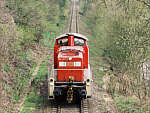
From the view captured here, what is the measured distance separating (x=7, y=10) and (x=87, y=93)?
12169mm

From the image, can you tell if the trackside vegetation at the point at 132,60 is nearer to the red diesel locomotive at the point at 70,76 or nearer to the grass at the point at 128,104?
the grass at the point at 128,104

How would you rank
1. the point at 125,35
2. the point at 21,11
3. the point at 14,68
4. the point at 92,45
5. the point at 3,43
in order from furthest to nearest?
the point at 92,45 → the point at 21,11 → the point at 125,35 → the point at 14,68 → the point at 3,43

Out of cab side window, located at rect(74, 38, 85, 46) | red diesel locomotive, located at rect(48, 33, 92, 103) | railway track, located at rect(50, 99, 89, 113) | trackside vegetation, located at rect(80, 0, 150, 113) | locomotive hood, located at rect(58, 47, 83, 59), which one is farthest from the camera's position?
cab side window, located at rect(74, 38, 85, 46)

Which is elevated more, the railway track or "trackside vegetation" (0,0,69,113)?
"trackside vegetation" (0,0,69,113)

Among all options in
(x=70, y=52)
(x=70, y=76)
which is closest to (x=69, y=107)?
(x=70, y=76)

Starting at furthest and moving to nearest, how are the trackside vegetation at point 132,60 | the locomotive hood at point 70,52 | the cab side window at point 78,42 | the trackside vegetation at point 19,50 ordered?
the cab side window at point 78,42, the trackside vegetation at point 19,50, the trackside vegetation at point 132,60, the locomotive hood at point 70,52

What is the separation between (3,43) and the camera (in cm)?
1698

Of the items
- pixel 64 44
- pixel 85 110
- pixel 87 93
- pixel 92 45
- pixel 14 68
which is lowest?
pixel 85 110

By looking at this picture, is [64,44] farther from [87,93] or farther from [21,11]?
[21,11]

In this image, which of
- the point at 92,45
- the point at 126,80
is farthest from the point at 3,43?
the point at 92,45

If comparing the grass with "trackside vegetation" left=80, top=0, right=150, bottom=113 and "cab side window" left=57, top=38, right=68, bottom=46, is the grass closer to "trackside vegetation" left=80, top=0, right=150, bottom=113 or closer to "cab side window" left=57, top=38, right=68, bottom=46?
"trackside vegetation" left=80, top=0, right=150, bottom=113

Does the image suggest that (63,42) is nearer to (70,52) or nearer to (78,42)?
(78,42)

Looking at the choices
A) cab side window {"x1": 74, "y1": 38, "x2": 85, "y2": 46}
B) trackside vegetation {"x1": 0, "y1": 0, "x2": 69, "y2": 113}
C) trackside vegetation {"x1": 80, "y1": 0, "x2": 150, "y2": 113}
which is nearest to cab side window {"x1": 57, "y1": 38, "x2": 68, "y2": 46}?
cab side window {"x1": 74, "y1": 38, "x2": 85, "y2": 46}

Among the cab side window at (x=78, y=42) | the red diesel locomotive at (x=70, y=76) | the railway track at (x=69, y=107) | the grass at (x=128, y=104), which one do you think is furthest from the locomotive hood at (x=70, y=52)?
the grass at (x=128, y=104)
